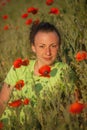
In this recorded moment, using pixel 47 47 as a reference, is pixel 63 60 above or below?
below

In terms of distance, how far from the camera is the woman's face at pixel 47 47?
2.06 metres

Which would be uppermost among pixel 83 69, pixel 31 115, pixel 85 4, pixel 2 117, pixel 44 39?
pixel 85 4

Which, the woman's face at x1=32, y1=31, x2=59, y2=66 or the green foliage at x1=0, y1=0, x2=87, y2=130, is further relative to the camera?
the woman's face at x1=32, y1=31, x2=59, y2=66

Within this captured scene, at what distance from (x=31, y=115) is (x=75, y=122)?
1.31 feet

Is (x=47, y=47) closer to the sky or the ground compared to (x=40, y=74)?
closer to the sky

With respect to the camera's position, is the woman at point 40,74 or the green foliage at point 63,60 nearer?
the green foliage at point 63,60

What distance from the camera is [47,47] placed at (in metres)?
2.06

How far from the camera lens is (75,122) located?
1.32m

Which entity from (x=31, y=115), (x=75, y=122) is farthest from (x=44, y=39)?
(x=75, y=122)

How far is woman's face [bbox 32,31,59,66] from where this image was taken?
2061 millimetres

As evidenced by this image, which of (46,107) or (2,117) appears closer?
(46,107)

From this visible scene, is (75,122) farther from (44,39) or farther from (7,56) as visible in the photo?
(7,56)

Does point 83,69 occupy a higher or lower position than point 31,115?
higher

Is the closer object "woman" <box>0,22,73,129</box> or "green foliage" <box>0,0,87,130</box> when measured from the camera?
"green foliage" <box>0,0,87,130</box>
